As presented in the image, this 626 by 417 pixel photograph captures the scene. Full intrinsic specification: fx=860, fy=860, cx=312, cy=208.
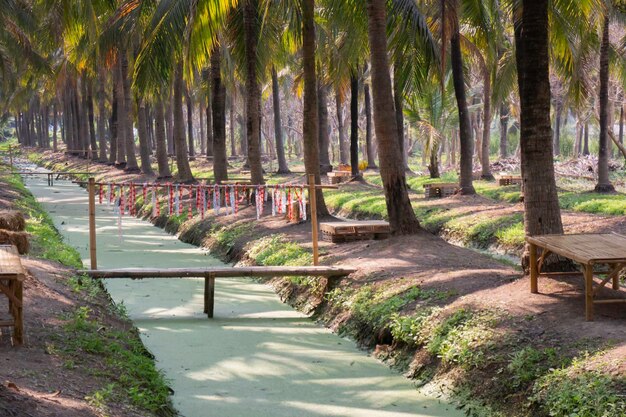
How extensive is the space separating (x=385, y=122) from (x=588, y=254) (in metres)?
7.40

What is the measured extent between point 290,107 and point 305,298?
2518 inches

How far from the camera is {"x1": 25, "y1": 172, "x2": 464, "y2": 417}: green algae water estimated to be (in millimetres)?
8781

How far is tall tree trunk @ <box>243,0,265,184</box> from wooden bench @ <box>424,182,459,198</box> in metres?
6.09

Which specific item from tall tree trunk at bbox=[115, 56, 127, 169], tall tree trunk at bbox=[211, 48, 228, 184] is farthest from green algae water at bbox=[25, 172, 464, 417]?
tall tree trunk at bbox=[115, 56, 127, 169]

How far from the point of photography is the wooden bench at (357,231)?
16906 millimetres

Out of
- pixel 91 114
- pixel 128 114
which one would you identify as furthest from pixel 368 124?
pixel 91 114

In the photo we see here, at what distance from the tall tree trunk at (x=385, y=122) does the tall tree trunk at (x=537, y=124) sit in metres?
4.67

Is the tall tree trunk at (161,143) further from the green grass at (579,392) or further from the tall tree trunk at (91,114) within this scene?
the green grass at (579,392)

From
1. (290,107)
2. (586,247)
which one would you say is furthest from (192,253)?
(290,107)

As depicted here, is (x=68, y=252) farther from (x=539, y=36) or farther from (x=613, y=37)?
(x=613, y=37)

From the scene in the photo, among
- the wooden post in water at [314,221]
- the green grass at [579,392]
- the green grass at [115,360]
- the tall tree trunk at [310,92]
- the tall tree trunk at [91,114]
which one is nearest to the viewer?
the green grass at [579,392]

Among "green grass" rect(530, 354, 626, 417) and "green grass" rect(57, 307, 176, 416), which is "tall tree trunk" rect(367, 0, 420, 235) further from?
"green grass" rect(530, 354, 626, 417)

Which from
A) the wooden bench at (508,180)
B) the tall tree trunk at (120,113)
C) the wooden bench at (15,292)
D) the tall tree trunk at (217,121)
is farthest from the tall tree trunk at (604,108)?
the tall tree trunk at (120,113)

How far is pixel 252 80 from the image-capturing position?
71.2 ft
